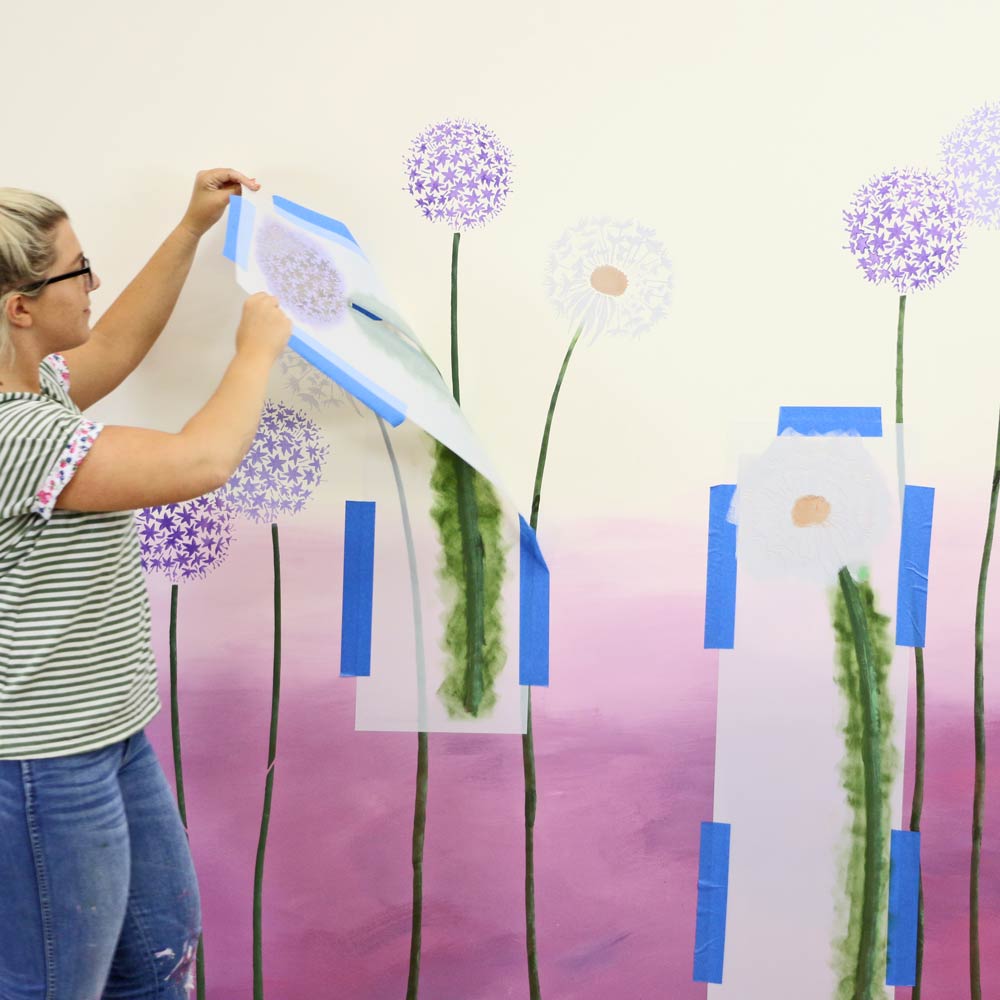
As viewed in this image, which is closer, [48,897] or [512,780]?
[48,897]

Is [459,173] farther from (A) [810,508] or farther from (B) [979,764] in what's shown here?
(B) [979,764]

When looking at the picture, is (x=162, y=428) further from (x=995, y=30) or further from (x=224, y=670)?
(x=995, y=30)

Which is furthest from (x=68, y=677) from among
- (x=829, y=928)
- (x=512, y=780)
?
(x=829, y=928)

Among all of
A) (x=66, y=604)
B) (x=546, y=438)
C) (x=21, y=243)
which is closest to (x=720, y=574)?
(x=546, y=438)

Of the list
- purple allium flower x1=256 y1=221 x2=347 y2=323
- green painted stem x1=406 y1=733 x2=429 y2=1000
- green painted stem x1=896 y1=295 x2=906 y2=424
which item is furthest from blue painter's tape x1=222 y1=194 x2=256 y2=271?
green painted stem x1=896 y1=295 x2=906 y2=424

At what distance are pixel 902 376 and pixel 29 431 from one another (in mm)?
942

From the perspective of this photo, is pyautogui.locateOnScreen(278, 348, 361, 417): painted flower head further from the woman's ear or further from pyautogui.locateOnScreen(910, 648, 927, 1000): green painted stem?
pyautogui.locateOnScreen(910, 648, 927, 1000): green painted stem

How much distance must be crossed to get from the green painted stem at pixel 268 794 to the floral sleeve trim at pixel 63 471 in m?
0.38

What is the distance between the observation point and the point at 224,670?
4.08ft

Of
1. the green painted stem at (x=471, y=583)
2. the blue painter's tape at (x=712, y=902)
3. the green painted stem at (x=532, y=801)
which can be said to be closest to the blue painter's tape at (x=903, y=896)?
the blue painter's tape at (x=712, y=902)

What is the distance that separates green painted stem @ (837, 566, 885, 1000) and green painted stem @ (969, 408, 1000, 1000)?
12 centimetres

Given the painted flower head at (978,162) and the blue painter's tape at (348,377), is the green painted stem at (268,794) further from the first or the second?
the painted flower head at (978,162)

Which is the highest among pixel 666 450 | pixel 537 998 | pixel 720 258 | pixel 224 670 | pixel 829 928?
pixel 720 258

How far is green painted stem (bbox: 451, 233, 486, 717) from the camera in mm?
1215
